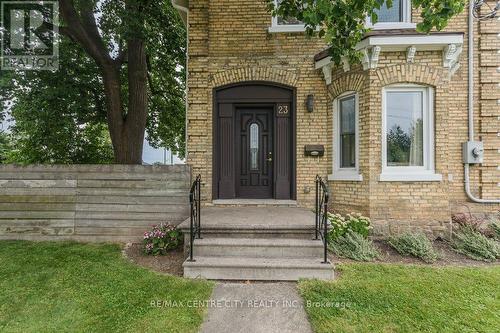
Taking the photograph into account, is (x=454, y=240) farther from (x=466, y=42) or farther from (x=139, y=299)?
(x=139, y=299)

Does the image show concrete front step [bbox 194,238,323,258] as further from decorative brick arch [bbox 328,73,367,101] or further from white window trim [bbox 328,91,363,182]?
decorative brick arch [bbox 328,73,367,101]

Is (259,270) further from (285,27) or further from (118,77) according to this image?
(118,77)

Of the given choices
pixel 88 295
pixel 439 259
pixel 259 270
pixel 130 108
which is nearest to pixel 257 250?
pixel 259 270

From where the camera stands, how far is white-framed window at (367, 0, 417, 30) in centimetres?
543

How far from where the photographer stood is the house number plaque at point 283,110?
580cm

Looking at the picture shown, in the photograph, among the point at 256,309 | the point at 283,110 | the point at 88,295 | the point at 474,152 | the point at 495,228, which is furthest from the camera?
the point at 283,110

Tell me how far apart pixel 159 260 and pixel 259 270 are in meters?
1.71

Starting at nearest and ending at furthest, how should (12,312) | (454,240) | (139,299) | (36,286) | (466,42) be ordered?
(12,312)
(139,299)
(36,286)
(454,240)
(466,42)

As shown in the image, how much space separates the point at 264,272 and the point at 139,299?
156 centimetres

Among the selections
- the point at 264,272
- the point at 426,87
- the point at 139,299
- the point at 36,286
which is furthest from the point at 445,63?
the point at 36,286

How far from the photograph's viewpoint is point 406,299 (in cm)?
292

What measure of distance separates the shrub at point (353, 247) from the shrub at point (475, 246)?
1.52m

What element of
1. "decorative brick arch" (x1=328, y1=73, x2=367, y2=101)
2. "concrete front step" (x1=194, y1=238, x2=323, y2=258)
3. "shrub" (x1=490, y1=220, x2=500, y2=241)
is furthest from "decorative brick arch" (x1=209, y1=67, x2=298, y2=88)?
"shrub" (x1=490, y1=220, x2=500, y2=241)

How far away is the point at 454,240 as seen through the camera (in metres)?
4.73
